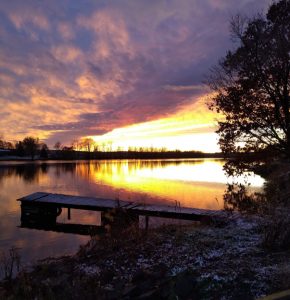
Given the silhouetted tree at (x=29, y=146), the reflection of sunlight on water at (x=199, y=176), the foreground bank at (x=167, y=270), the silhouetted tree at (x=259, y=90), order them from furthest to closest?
the silhouetted tree at (x=29, y=146) < the reflection of sunlight on water at (x=199, y=176) < the silhouetted tree at (x=259, y=90) < the foreground bank at (x=167, y=270)

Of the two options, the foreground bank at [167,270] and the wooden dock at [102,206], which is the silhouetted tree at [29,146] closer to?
the wooden dock at [102,206]

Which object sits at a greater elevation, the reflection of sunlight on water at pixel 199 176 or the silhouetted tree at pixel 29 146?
the silhouetted tree at pixel 29 146

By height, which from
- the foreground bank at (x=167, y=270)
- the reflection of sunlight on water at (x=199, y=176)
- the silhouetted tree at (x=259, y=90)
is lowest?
the reflection of sunlight on water at (x=199, y=176)

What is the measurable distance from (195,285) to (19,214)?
21068mm

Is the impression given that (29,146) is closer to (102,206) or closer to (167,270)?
(102,206)

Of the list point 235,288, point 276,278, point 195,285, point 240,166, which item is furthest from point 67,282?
point 240,166

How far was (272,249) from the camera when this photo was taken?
8570 mm

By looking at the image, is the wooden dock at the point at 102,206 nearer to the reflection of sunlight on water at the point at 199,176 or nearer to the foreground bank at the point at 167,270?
the foreground bank at the point at 167,270

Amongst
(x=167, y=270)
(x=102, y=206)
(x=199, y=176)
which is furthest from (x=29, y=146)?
(x=167, y=270)

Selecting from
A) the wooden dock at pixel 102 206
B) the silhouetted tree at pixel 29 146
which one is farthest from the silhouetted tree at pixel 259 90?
Result: the silhouetted tree at pixel 29 146

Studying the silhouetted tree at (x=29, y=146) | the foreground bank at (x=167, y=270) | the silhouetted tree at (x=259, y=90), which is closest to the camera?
the foreground bank at (x=167, y=270)

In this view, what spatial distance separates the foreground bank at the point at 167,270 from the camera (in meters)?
6.80

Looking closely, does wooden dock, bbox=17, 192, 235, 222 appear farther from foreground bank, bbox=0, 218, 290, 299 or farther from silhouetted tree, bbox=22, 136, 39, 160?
silhouetted tree, bbox=22, 136, 39, 160

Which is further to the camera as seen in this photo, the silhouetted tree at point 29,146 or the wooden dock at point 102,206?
the silhouetted tree at point 29,146
